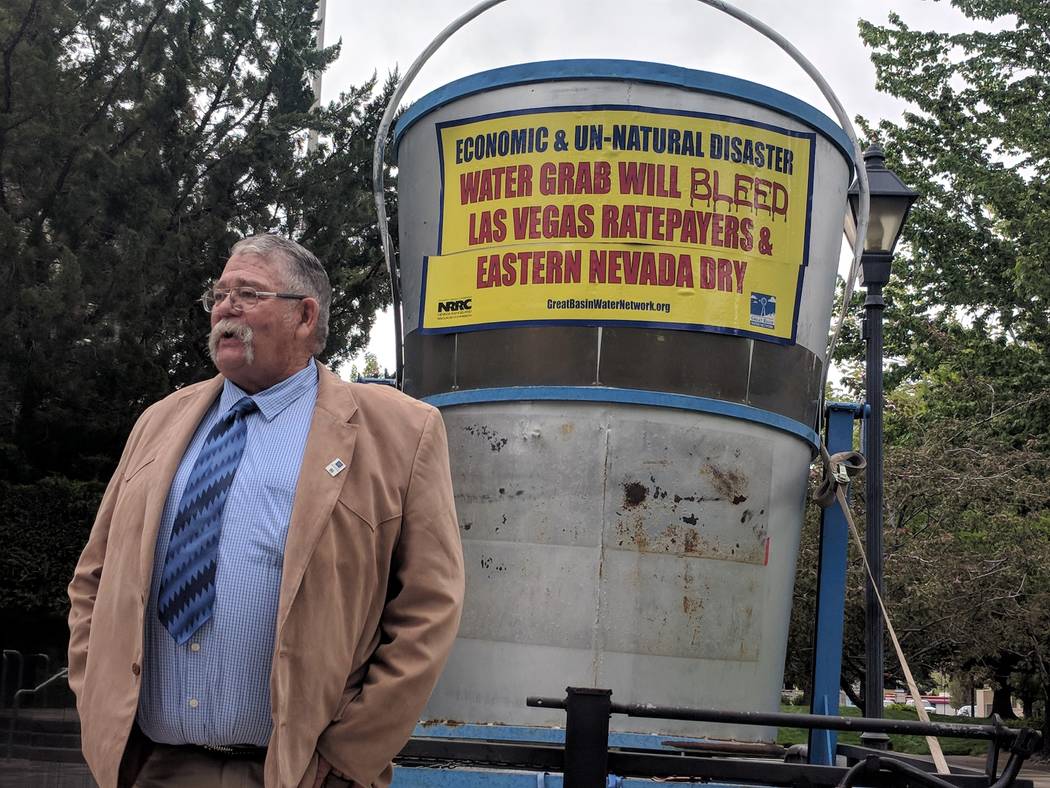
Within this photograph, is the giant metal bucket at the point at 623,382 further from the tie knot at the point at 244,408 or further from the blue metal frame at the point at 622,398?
the tie knot at the point at 244,408

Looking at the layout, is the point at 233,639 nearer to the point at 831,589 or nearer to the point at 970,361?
the point at 831,589

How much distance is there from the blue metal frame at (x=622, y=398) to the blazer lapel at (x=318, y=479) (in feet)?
10.3

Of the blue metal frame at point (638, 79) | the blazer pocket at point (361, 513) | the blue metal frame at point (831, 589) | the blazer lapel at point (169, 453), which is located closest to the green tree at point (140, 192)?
the blue metal frame at point (638, 79)

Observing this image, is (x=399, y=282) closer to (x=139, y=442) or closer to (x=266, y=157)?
(x=139, y=442)

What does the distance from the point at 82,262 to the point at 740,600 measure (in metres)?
9.30

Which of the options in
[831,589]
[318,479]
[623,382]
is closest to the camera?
[318,479]

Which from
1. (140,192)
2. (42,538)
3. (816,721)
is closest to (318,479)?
(816,721)

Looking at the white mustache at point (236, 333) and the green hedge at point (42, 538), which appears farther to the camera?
the green hedge at point (42, 538)

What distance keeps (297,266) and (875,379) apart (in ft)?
19.7

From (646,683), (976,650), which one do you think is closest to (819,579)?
(646,683)

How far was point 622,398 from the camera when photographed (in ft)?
20.3

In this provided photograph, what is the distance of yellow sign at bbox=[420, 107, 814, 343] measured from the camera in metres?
6.24

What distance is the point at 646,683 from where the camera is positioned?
6.02 meters

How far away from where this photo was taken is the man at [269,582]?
2742mm
